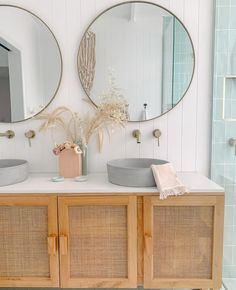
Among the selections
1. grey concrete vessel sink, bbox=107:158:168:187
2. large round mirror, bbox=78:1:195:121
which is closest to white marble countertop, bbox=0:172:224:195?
grey concrete vessel sink, bbox=107:158:168:187

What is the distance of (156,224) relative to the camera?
5.12 ft

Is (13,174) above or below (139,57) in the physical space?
below

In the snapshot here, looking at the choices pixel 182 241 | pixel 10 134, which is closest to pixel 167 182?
pixel 182 241

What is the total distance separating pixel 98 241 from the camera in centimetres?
157

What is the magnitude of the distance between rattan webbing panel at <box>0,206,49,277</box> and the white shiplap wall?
1.53 feet

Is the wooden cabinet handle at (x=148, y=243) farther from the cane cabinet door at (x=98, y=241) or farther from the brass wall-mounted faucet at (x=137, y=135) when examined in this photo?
the brass wall-mounted faucet at (x=137, y=135)

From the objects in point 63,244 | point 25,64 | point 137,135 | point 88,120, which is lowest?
point 63,244

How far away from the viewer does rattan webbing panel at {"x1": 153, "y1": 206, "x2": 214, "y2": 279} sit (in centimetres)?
155

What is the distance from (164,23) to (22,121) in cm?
114

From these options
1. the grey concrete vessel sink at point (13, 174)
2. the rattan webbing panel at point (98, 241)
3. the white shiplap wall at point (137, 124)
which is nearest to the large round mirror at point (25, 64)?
the white shiplap wall at point (137, 124)

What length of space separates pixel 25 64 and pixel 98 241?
1224 mm

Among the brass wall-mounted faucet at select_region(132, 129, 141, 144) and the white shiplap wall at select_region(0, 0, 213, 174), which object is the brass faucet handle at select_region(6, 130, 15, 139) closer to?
the white shiplap wall at select_region(0, 0, 213, 174)

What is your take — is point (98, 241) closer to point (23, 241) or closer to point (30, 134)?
point (23, 241)

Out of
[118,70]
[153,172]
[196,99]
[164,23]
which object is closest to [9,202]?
[153,172]
